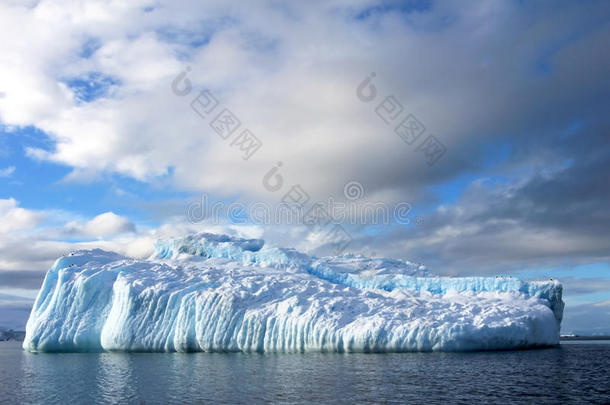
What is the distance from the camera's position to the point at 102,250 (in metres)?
44.2

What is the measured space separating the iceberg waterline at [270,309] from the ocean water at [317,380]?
7.60 ft

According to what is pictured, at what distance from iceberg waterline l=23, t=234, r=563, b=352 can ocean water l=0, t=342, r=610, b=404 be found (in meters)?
2.32

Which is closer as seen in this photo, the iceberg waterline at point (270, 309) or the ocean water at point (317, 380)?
the ocean water at point (317, 380)

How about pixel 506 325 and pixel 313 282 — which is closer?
pixel 506 325

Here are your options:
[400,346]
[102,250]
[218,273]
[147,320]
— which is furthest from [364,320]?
[102,250]

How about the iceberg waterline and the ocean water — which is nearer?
the ocean water

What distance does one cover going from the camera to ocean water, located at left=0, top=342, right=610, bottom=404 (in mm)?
17000

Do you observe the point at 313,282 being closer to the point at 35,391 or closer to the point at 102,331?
the point at 102,331

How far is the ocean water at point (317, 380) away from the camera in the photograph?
17.0 meters

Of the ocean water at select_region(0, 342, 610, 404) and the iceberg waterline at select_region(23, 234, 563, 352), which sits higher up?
the iceberg waterline at select_region(23, 234, 563, 352)

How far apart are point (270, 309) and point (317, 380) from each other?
1369 centimetres

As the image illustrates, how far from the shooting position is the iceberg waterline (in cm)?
3192

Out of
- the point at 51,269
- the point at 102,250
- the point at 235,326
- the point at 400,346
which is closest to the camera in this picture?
the point at 400,346

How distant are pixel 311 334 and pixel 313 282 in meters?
5.77
